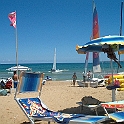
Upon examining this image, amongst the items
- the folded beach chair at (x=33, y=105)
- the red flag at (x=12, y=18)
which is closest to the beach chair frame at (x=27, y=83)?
the folded beach chair at (x=33, y=105)

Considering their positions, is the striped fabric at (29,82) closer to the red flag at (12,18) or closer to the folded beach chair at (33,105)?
the folded beach chair at (33,105)

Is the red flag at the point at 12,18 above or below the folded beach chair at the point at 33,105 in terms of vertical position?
above

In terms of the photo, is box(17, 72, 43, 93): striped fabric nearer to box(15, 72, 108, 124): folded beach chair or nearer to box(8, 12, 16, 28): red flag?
box(15, 72, 108, 124): folded beach chair

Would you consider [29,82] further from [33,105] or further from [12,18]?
[12,18]

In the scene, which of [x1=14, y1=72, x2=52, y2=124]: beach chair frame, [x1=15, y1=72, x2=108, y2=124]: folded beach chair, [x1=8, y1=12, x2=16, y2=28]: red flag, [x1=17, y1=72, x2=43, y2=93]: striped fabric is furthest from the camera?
[x1=8, y1=12, x2=16, y2=28]: red flag

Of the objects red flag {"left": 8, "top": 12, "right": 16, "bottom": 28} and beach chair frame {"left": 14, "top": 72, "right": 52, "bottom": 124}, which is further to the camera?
red flag {"left": 8, "top": 12, "right": 16, "bottom": 28}

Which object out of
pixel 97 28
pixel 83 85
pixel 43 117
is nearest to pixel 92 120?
pixel 43 117

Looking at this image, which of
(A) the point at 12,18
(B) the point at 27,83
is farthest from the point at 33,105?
(A) the point at 12,18

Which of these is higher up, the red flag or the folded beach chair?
the red flag

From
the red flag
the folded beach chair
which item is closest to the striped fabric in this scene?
the folded beach chair

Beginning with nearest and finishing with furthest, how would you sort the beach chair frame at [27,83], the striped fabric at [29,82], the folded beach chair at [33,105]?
the folded beach chair at [33,105], the beach chair frame at [27,83], the striped fabric at [29,82]

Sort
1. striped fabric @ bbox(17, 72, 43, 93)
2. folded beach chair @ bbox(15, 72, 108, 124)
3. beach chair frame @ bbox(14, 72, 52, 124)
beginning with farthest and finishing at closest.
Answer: striped fabric @ bbox(17, 72, 43, 93)
beach chair frame @ bbox(14, 72, 52, 124)
folded beach chair @ bbox(15, 72, 108, 124)

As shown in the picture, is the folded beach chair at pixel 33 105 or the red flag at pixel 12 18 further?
the red flag at pixel 12 18

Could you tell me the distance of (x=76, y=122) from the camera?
14.4 ft
